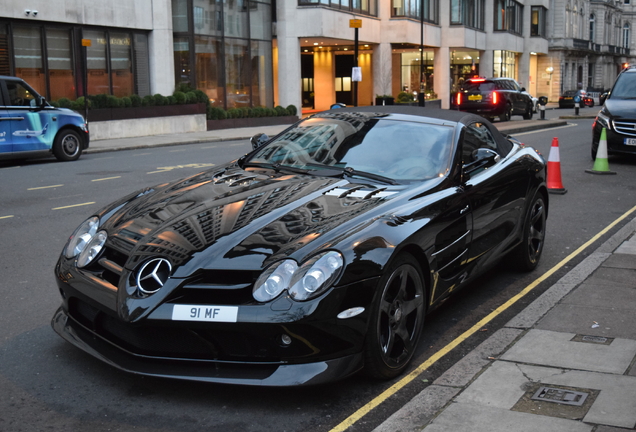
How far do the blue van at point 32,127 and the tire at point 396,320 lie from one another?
45.4 feet

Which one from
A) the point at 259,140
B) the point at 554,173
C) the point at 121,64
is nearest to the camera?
the point at 259,140

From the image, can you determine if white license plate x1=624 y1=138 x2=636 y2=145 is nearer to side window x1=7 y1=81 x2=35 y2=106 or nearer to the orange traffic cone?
the orange traffic cone

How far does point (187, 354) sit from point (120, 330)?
408 millimetres

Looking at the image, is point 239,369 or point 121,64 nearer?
point 239,369

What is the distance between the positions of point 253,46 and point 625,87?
2247cm

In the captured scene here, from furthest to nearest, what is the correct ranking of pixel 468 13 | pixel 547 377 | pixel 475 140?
pixel 468 13 < pixel 475 140 < pixel 547 377

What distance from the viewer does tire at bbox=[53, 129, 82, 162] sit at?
1706 cm

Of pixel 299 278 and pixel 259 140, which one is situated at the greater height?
pixel 259 140

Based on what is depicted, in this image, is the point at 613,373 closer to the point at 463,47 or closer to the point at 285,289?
the point at 285,289

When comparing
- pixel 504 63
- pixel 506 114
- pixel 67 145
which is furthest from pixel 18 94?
pixel 504 63

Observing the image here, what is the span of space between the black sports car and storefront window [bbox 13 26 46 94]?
887 inches

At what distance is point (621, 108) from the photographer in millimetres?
15148

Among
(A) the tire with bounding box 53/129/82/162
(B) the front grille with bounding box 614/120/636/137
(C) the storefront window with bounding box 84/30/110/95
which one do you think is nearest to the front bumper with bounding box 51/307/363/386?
(B) the front grille with bounding box 614/120/636/137

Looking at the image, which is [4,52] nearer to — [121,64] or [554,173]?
[121,64]
